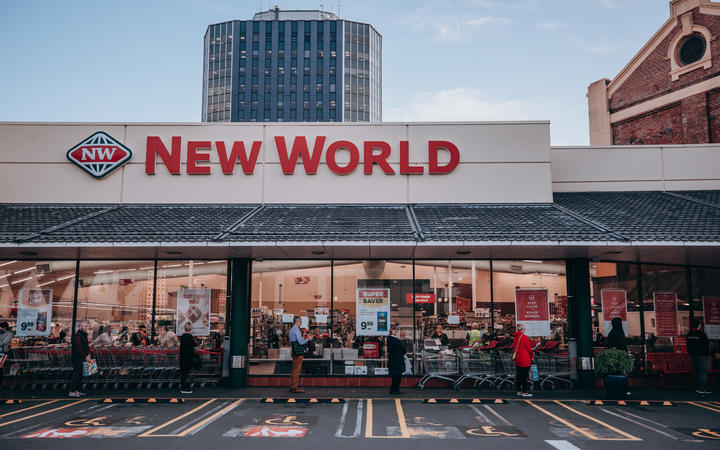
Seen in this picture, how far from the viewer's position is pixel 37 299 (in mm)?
15367

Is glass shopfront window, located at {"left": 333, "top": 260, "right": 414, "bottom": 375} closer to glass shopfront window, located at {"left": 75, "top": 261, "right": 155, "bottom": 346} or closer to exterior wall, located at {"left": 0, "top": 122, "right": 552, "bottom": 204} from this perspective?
exterior wall, located at {"left": 0, "top": 122, "right": 552, "bottom": 204}

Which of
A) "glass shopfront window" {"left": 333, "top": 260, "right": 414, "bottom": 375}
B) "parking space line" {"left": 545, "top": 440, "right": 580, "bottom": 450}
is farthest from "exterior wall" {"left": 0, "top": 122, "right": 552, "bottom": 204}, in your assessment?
"parking space line" {"left": 545, "top": 440, "right": 580, "bottom": 450}

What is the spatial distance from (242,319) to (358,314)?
308 centimetres

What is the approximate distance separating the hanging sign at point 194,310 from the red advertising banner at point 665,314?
12703 mm

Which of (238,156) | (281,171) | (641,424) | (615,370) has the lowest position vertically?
(641,424)

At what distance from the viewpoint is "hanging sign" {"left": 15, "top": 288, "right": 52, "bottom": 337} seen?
15.2m

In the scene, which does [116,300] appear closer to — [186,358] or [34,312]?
[34,312]

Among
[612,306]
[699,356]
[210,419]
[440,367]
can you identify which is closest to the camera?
[210,419]

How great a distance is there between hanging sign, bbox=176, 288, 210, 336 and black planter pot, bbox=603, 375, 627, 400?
1015cm

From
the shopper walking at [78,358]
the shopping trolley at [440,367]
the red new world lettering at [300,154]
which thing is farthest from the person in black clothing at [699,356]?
the shopper walking at [78,358]

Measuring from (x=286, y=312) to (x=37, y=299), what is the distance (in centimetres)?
685

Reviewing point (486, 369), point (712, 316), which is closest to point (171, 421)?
point (486, 369)

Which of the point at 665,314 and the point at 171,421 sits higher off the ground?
the point at 665,314

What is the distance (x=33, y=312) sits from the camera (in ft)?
50.2
